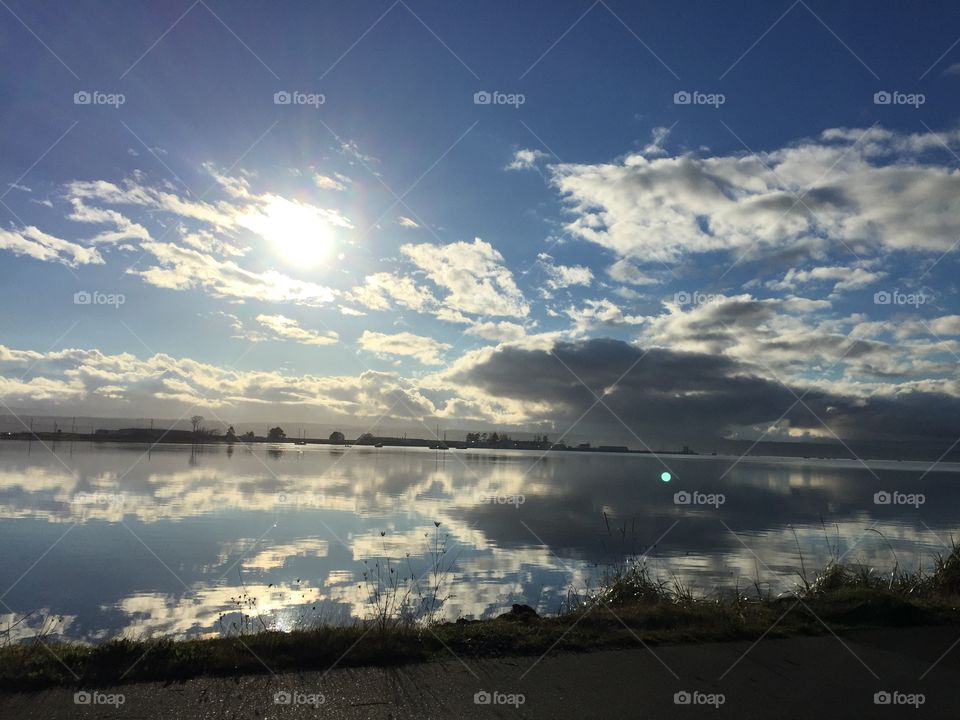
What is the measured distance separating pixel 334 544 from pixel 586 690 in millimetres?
13954

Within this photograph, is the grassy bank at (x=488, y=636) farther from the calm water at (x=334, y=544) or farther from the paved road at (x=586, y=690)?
the calm water at (x=334, y=544)

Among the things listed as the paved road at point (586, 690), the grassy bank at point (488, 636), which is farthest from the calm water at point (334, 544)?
the paved road at point (586, 690)

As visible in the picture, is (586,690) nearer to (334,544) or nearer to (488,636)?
(488,636)

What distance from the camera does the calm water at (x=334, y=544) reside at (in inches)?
491

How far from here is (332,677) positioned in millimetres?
6352

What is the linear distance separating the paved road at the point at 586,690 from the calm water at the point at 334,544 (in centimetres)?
461

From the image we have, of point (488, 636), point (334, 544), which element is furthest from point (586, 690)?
point (334, 544)

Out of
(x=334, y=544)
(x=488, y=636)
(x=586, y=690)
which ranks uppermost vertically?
(x=334, y=544)

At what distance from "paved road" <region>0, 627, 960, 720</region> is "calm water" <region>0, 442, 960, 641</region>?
4613 mm

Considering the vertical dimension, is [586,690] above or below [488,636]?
below

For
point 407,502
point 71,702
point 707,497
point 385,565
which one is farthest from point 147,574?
point 707,497

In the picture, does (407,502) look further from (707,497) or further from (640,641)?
(640,641)

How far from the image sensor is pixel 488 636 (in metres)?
7.65

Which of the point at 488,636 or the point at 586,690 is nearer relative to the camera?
the point at 586,690
